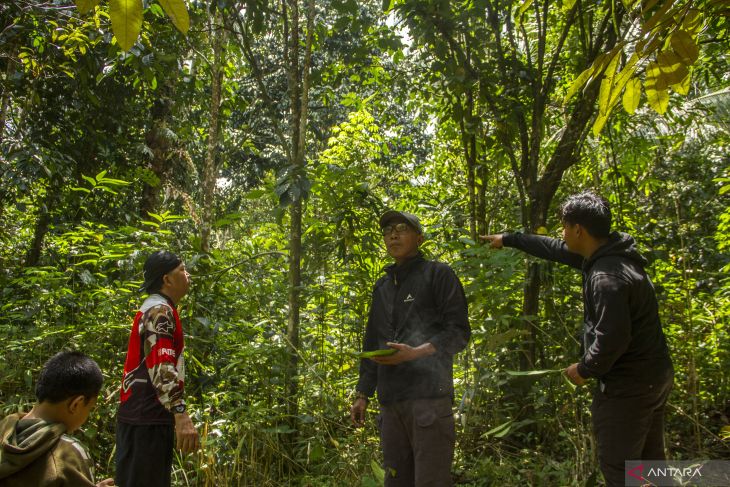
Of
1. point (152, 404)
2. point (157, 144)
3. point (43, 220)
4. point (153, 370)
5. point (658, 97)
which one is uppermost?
point (157, 144)

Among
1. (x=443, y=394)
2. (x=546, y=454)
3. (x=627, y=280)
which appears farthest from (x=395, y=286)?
(x=546, y=454)

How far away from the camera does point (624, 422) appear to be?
242 cm

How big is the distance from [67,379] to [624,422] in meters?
2.14

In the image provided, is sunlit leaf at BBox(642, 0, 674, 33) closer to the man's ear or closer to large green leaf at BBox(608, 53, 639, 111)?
large green leaf at BBox(608, 53, 639, 111)

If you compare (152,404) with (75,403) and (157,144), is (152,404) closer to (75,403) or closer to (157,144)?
(75,403)

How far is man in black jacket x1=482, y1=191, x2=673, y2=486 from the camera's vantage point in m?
2.38

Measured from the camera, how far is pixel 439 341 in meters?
2.95

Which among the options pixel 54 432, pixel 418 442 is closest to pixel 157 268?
pixel 54 432

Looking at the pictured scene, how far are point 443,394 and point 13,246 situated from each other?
7.26 meters

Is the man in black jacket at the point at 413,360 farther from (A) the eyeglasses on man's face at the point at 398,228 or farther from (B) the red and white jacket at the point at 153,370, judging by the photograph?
(B) the red and white jacket at the point at 153,370

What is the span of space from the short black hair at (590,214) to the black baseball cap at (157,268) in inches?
76.1

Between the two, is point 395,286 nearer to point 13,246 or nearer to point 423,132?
point 13,246

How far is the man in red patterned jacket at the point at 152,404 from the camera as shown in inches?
108

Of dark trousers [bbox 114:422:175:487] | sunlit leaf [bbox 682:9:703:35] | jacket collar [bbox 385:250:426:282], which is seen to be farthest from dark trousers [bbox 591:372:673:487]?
dark trousers [bbox 114:422:175:487]
